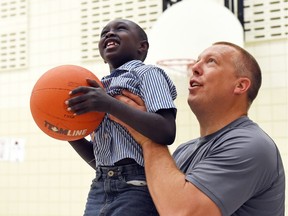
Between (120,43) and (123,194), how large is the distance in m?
0.52

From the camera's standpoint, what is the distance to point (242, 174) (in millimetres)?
1521

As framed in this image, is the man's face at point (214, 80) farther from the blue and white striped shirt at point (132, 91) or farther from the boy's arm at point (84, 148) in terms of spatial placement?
the boy's arm at point (84, 148)

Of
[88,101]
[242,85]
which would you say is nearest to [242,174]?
[242,85]

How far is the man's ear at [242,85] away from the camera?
173 centimetres

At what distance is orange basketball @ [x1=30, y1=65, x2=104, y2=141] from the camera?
159 cm

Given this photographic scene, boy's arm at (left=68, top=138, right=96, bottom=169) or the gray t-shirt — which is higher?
the gray t-shirt

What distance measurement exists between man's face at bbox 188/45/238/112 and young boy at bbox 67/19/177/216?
0.30 feet

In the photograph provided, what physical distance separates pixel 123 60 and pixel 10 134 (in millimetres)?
3890

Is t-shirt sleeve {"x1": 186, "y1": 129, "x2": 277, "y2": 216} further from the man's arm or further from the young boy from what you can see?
the young boy

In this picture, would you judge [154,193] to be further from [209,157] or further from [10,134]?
[10,134]

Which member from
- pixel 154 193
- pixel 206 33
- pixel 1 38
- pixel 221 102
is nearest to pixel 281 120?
pixel 206 33

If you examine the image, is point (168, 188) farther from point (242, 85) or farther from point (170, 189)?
point (242, 85)

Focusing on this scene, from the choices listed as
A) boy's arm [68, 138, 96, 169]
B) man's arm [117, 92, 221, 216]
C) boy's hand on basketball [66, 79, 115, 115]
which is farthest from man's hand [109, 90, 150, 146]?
boy's arm [68, 138, 96, 169]

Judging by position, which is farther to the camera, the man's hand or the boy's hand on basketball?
the man's hand
